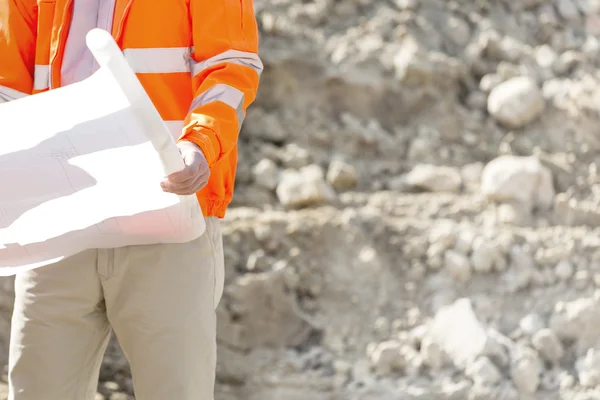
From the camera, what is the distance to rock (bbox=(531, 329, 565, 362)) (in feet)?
10.6

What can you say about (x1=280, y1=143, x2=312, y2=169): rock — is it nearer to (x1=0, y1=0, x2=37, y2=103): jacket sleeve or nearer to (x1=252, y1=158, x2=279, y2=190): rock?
(x1=252, y1=158, x2=279, y2=190): rock

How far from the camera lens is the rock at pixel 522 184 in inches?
146

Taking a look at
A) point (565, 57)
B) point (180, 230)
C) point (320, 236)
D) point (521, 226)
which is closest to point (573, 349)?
point (521, 226)

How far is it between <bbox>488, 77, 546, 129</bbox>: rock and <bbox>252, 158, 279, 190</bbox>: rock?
1.02m

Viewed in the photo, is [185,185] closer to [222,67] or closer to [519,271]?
[222,67]

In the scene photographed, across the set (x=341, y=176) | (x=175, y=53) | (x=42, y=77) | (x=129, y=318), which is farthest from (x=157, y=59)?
(x=341, y=176)

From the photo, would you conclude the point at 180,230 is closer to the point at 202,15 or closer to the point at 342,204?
the point at 202,15

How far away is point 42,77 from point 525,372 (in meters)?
1.95

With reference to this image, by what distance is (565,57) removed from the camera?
4.24 m

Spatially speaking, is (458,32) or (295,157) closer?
(295,157)

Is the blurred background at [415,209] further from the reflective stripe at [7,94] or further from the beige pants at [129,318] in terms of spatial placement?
the reflective stripe at [7,94]

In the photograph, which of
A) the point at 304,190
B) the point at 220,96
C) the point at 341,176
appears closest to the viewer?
the point at 220,96

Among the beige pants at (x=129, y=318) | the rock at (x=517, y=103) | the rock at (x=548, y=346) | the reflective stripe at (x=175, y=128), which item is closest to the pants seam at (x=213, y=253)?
the beige pants at (x=129, y=318)

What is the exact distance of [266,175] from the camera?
379cm
